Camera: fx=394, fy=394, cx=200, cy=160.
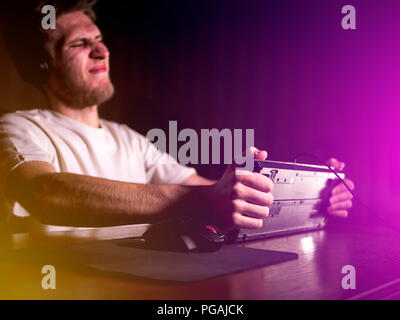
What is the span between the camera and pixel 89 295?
0.46m

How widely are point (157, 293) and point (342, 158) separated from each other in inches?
43.7

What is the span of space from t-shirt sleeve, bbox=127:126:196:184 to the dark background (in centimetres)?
19

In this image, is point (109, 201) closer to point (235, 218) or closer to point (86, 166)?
point (235, 218)

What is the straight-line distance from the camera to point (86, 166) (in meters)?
1.53

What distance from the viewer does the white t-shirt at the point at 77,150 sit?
3.90ft

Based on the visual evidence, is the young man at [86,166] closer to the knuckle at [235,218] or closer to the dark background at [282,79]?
the knuckle at [235,218]

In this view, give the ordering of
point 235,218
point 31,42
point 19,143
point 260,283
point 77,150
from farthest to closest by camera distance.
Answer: point 31,42, point 77,150, point 19,143, point 235,218, point 260,283

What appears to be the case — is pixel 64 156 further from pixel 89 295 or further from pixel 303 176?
pixel 89 295

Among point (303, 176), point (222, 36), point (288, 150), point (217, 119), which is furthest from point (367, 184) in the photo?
point (222, 36)

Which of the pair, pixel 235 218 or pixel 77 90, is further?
pixel 77 90

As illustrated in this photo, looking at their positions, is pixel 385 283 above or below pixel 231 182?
below

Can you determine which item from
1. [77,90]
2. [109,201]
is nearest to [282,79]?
[77,90]

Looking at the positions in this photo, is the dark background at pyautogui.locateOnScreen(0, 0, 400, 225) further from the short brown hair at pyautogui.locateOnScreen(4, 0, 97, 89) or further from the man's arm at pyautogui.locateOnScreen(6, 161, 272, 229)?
the man's arm at pyautogui.locateOnScreen(6, 161, 272, 229)

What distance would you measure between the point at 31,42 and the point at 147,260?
132 cm
